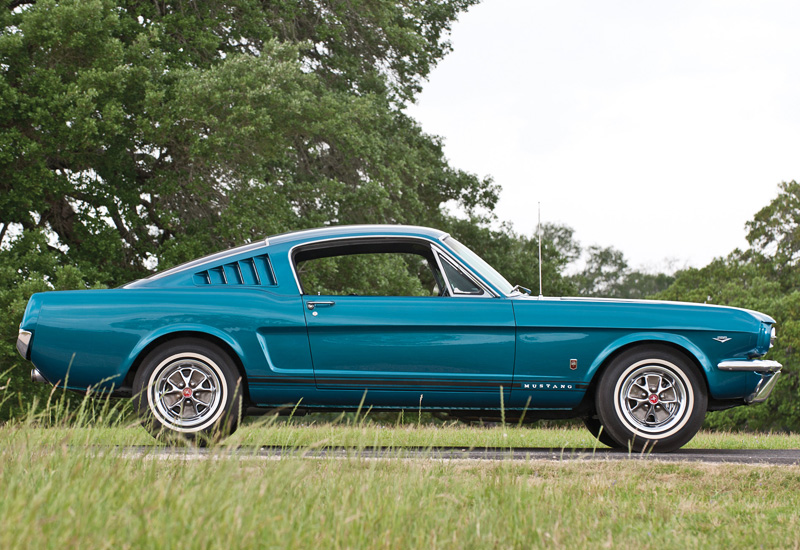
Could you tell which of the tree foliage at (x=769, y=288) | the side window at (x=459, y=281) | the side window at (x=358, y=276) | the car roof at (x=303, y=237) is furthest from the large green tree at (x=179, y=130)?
the tree foliage at (x=769, y=288)

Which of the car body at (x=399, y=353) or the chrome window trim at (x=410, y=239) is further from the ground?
the chrome window trim at (x=410, y=239)

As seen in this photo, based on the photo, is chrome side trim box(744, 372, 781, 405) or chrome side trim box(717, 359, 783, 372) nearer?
chrome side trim box(717, 359, 783, 372)

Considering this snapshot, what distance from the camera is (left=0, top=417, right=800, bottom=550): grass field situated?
3141mm

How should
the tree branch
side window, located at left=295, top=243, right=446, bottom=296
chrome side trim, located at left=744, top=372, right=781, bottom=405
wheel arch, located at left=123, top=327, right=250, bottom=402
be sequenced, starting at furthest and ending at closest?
the tree branch, side window, located at left=295, top=243, right=446, bottom=296, chrome side trim, located at left=744, top=372, right=781, bottom=405, wheel arch, located at left=123, top=327, right=250, bottom=402

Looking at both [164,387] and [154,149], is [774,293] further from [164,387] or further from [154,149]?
[164,387]

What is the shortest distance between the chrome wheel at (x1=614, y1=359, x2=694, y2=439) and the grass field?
110cm

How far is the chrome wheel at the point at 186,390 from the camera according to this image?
626 cm

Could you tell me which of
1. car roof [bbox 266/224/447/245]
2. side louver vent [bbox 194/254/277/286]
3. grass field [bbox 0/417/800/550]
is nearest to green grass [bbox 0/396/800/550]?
grass field [bbox 0/417/800/550]

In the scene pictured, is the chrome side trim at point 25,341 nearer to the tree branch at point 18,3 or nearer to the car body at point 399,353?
the car body at point 399,353

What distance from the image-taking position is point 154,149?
1755 cm

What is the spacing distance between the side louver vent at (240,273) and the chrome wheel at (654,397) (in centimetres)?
279

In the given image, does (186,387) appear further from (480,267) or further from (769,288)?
(769,288)

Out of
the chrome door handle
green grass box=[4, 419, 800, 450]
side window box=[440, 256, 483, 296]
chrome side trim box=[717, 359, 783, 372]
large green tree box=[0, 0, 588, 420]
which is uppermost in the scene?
large green tree box=[0, 0, 588, 420]

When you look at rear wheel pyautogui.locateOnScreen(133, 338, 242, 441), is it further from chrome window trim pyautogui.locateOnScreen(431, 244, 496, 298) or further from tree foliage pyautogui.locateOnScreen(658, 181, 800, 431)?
tree foliage pyautogui.locateOnScreen(658, 181, 800, 431)
